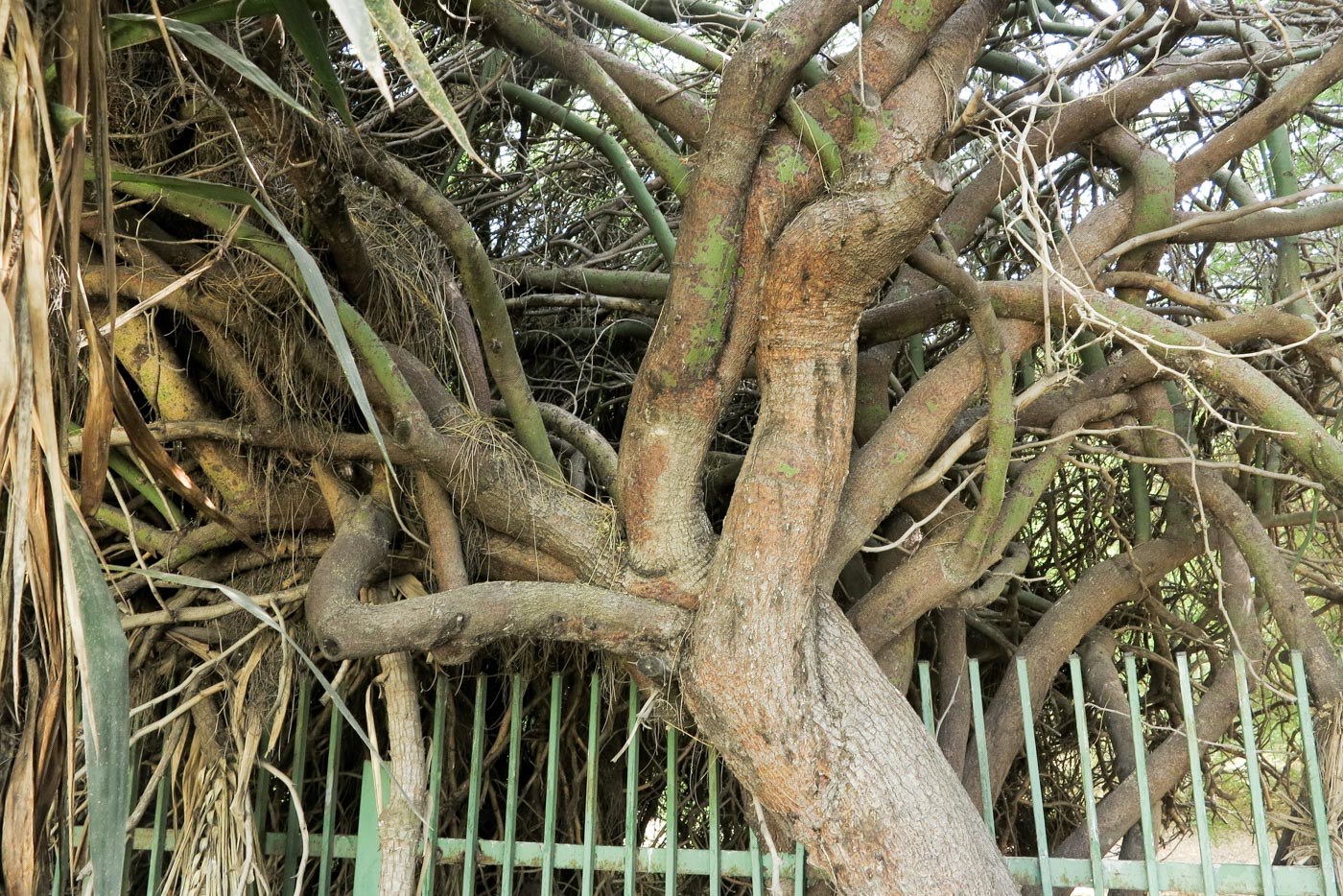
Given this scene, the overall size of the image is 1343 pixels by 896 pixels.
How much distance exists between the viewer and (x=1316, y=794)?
253 centimetres

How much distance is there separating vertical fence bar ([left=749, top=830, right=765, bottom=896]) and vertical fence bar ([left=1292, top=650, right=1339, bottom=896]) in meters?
1.39

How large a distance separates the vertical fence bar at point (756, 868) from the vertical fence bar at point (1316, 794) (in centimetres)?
139

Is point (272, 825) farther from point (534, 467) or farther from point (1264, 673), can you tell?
point (1264, 673)

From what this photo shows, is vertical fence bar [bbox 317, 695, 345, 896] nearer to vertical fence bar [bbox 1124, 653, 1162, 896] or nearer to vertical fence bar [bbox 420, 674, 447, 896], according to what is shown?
vertical fence bar [bbox 420, 674, 447, 896]

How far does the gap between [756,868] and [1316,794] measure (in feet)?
4.66

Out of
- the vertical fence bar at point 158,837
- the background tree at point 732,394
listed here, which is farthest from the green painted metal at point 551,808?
the vertical fence bar at point 158,837

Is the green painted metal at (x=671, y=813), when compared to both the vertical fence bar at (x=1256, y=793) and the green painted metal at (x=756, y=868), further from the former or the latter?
the vertical fence bar at (x=1256, y=793)

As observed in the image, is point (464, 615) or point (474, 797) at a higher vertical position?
point (464, 615)

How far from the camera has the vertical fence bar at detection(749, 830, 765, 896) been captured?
2.56m

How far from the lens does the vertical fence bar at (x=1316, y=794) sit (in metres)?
2.49

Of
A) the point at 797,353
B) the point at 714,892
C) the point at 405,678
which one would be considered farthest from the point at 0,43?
the point at 714,892

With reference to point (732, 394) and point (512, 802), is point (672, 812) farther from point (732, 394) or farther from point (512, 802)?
point (732, 394)

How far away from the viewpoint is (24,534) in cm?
Answer: 108

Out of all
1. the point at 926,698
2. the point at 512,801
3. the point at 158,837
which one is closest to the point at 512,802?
the point at 512,801
